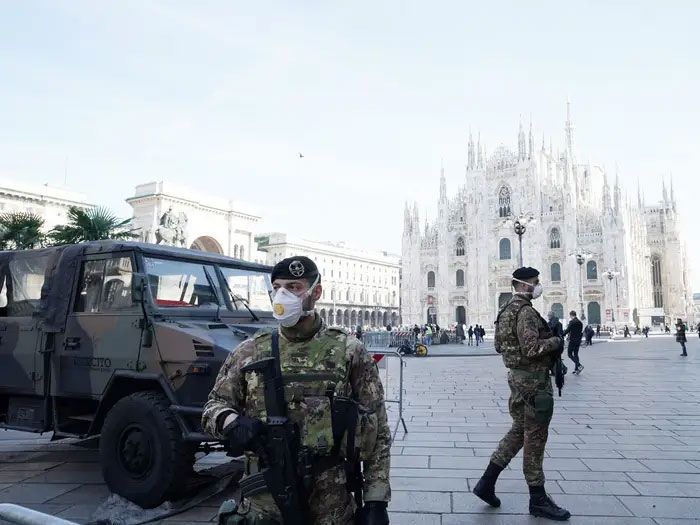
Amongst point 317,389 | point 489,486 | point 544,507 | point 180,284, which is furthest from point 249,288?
point 317,389

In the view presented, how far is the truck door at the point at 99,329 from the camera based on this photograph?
477 centimetres

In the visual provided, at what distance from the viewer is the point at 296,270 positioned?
2.50 metres

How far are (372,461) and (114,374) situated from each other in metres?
3.18

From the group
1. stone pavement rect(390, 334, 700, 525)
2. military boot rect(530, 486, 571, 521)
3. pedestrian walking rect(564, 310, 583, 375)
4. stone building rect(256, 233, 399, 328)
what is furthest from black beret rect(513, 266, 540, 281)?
stone building rect(256, 233, 399, 328)

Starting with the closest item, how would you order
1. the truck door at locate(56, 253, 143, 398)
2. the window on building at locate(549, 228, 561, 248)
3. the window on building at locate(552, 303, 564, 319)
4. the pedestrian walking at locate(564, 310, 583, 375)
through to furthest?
the truck door at locate(56, 253, 143, 398), the pedestrian walking at locate(564, 310, 583, 375), the window on building at locate(552, 303, 564, 319), the window on building at locate(549, 228, 561, 248)

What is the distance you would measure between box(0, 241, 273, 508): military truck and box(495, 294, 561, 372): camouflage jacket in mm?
2159

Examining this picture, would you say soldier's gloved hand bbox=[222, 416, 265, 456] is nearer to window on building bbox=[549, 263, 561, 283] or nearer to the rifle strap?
the rifle strap

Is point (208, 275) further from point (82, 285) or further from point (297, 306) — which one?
point (297, 306)

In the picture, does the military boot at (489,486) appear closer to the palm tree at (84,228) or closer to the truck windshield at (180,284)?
the truck windshield at (180,284)

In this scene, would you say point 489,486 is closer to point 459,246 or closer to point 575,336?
point 575,336

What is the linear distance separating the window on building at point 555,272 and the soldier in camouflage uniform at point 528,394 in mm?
52128

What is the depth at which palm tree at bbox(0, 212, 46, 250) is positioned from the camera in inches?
551

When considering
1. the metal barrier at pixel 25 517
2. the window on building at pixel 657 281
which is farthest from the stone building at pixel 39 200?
the window on building at pixel 657 281

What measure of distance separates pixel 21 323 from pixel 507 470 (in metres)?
5.04
